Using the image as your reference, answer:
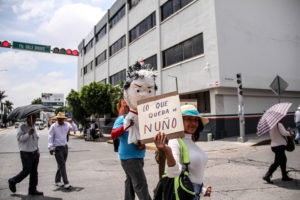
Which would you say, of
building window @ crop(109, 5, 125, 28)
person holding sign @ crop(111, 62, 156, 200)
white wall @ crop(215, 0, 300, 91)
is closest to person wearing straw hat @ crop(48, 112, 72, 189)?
person holding sign @ crop(111, 62, 156, 200)

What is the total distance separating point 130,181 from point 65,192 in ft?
8.16

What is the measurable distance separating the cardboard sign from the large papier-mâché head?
82 centimetres

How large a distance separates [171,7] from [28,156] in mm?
15171

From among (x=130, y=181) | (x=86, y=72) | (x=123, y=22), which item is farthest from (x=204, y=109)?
(x=86, y=72)

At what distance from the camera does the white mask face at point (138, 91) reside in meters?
2.84

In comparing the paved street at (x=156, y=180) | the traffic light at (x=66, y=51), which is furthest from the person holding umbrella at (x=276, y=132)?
the traffic light at (x=66, y=51)

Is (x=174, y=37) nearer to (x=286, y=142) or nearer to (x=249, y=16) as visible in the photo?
(x=249, y=16)

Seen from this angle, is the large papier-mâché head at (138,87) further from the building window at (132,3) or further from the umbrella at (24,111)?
the building window at (132,3)

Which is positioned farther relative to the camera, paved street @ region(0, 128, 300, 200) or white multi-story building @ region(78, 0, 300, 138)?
white multi-story building @ region(78, 0, 300, 138)

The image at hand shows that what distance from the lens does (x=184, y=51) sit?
622 inches

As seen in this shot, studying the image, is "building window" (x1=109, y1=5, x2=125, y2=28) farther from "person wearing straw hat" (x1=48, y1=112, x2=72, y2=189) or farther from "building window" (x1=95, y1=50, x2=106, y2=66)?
"person wearing straw hat" (x1=48, y1=112, x2=72, y2=189)

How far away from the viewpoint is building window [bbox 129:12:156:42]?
19.5 m

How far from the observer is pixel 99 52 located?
104 feet

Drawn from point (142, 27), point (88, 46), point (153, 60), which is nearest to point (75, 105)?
point (153, 60)
